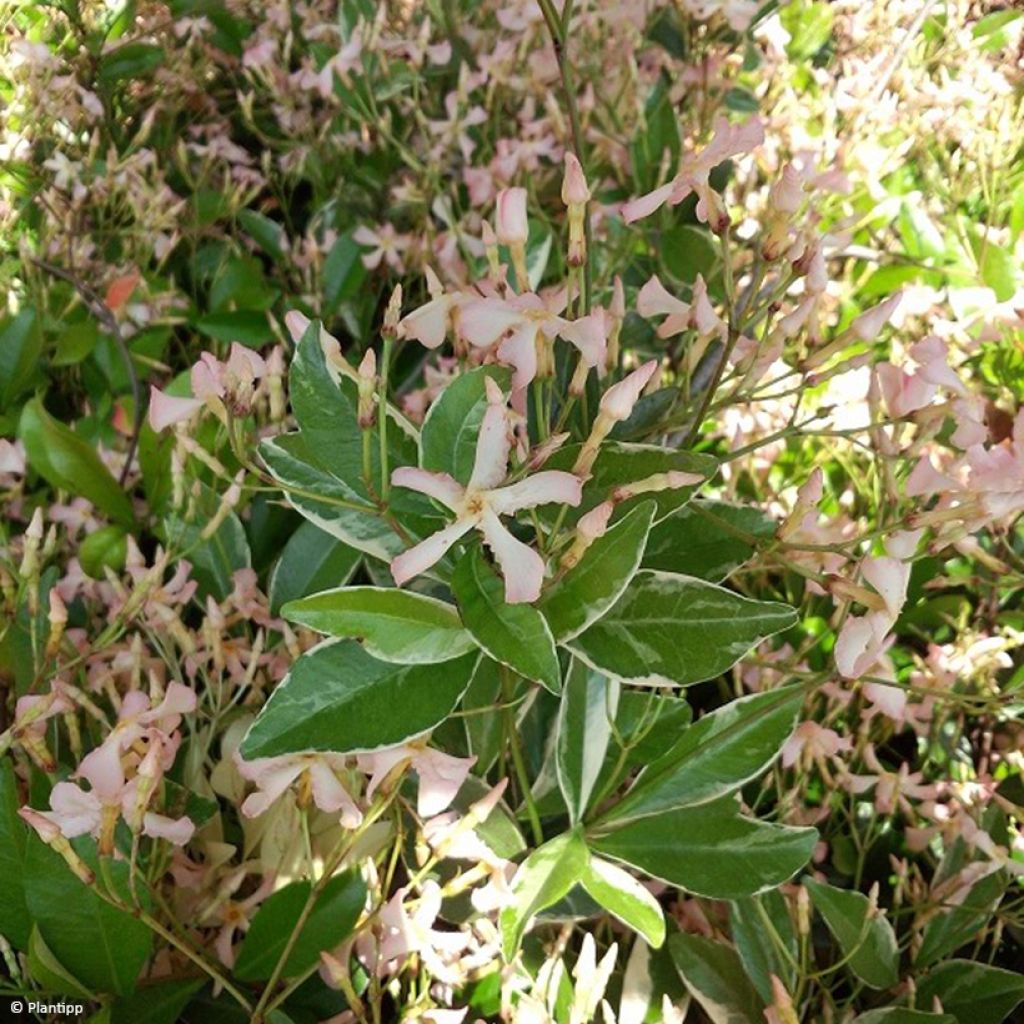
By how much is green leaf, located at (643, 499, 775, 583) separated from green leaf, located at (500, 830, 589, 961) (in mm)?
133

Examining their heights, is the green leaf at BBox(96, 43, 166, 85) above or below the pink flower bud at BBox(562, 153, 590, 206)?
above

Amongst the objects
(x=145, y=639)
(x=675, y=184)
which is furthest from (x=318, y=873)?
(x=675, y=184)

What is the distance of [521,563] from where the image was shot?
1.23 feet

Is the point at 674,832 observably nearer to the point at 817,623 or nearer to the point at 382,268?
the point at 817,623

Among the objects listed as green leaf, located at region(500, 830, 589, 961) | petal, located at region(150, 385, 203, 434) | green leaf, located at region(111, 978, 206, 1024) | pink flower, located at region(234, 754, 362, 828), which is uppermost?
petal, located at region(150, 385, 203, 434)

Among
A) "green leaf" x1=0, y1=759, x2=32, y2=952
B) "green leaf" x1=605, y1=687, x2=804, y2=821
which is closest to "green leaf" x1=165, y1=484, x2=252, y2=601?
"green leaf" x1=0, y1=759, x2=32, y2=952

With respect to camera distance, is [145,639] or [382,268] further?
[382,268]

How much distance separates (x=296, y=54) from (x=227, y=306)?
0.46 metres

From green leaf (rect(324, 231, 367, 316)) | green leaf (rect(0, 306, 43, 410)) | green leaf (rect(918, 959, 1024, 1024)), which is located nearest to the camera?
green leaf (rect(918, 959, 1024, 1024))

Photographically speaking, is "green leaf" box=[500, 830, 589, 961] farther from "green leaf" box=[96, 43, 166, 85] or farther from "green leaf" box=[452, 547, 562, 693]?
"green leaf" box=[96, 43, 166, 85]

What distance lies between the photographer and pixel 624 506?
45 centimetres

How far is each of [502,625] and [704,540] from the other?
13 cm

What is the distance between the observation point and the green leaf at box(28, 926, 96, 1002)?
47cm

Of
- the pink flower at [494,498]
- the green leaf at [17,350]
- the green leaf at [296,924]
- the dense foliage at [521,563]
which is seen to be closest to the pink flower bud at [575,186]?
the dense foliage at [521,563]
